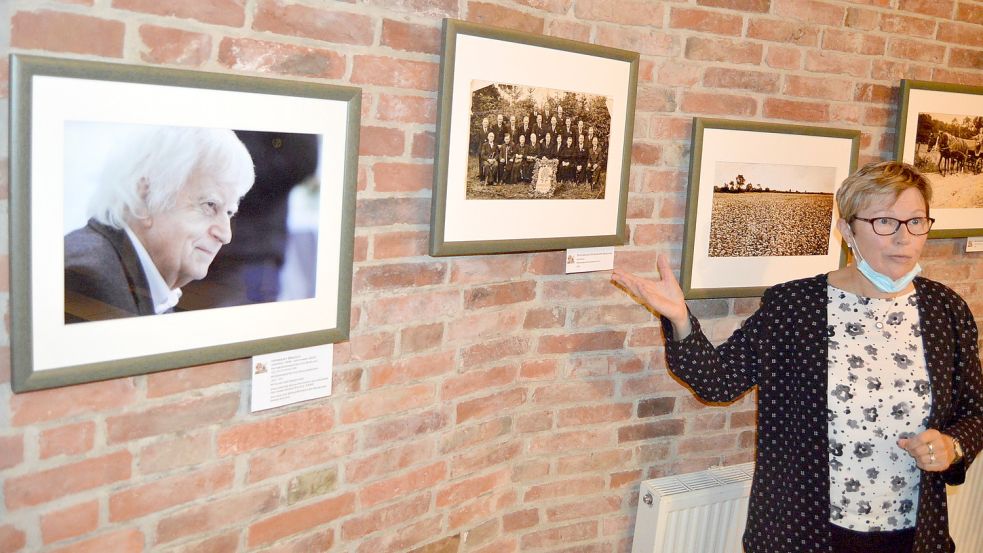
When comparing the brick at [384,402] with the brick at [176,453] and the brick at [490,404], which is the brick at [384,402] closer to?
the brick at [490,404]

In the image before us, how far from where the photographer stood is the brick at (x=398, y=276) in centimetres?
199

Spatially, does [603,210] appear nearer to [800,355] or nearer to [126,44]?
[800,355]

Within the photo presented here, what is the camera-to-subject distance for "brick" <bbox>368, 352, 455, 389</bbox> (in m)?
2.07

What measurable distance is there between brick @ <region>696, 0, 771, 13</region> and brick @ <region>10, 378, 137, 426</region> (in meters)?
1.93

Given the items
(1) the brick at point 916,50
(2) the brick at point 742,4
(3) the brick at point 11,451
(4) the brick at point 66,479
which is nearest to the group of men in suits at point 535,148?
(2) the brick at point 742,4

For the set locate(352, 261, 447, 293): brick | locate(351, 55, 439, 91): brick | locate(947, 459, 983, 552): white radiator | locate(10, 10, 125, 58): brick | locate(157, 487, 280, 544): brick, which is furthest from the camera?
locate(947, 459, 983, 552): white radiator

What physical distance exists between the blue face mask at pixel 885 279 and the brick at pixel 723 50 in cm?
74

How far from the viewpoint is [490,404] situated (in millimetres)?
2359

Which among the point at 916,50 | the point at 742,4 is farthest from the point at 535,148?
the point at 916,50

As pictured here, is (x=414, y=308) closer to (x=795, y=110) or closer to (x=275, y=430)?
(x=275, y=430)

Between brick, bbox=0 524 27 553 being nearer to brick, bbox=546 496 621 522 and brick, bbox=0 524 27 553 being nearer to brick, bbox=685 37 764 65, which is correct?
brick, bbox=546 496 621 522

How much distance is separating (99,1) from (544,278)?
1.35m

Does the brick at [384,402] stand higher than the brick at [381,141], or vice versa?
the brick at [381,141]

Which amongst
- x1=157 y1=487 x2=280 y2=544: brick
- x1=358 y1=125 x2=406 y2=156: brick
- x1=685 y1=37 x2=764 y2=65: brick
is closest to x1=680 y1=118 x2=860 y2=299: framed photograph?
x1=685 y1=37 x2=764 y2=65: brick
